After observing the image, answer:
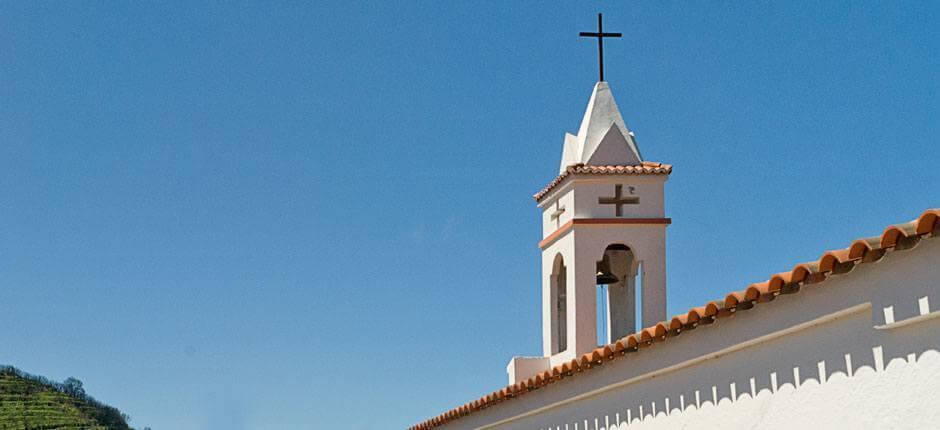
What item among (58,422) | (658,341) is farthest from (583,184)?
(58,422)

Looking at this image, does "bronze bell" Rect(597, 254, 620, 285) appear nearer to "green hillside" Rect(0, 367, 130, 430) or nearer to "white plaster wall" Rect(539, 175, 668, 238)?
"white plaster wall" Rect(539, 175, 668, 238)

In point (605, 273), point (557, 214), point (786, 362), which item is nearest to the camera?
point (786, 362)

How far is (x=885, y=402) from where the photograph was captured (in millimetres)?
8117

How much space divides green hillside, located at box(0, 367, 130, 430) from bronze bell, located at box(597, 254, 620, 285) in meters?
87.3

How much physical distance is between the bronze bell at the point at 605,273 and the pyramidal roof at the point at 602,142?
61.4 inches

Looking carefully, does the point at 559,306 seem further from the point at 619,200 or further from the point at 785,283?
the point at 785,283

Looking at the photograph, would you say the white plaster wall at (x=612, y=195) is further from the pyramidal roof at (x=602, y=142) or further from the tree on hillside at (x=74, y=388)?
the tree on hillside at (x=74, y=388)

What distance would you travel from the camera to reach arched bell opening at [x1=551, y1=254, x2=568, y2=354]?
21.0 m

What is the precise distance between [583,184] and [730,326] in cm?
970

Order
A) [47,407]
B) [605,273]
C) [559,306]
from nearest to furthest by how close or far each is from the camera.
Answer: [605,273], [559,306], [47,407]

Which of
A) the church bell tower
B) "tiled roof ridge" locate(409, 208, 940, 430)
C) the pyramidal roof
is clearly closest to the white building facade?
"tiled roof ridge" locate(409, 208, 940, 430)

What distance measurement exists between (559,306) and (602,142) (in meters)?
2.75

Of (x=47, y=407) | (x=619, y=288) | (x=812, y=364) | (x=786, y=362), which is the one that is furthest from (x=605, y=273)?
(x=47, y=407)

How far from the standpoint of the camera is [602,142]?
2019cm
